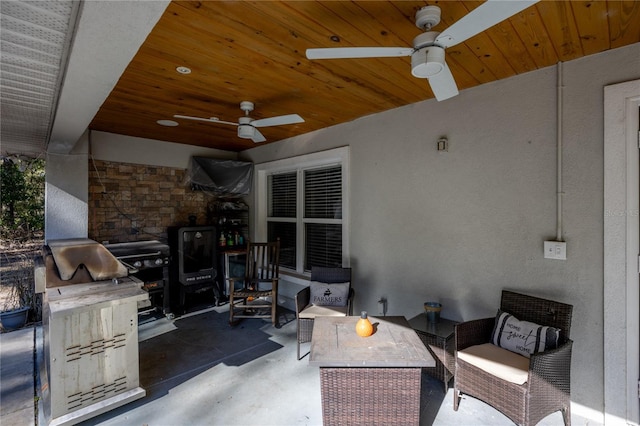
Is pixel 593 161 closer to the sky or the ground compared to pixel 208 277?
closer to the sky

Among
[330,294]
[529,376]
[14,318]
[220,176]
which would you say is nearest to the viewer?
[529,376]

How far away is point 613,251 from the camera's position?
6.97 ft

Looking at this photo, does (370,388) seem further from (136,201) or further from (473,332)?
(136,201)

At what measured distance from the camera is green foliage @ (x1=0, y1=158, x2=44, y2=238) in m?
4.22

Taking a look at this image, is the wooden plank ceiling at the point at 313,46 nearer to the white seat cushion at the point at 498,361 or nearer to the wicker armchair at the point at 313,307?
the wicker armchair at the point at 313,307

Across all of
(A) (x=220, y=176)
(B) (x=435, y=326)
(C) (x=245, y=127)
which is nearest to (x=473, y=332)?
Result: (B) (x=435, y=326)

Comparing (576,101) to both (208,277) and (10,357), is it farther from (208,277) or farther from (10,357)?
(10,357)

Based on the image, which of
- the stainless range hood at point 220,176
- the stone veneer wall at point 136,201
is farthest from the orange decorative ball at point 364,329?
the stone veneer wall at point 136,201

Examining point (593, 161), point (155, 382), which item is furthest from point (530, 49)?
point (155, 382)

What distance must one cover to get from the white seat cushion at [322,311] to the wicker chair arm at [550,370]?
1.66 meters

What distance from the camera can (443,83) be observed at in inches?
74.7

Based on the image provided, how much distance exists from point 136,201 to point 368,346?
4023 mm

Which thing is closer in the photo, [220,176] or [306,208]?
[306,208]

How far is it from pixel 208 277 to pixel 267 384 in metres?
2.36
